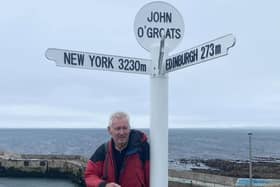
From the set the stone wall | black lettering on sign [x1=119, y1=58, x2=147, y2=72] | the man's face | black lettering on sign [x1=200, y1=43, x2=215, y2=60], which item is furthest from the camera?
the stone wall

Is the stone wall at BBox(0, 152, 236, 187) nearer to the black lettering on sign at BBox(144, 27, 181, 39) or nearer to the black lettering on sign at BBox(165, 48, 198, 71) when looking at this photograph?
the black lettering on sign at BBox(144, 27, 181, 39)

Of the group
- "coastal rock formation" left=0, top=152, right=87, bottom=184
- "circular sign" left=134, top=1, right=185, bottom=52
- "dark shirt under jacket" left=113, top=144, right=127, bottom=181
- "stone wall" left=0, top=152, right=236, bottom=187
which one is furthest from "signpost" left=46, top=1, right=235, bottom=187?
"coastal rock formation" left=0, top=152, right=87, bottom=184

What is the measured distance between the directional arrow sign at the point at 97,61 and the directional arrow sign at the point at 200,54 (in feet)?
0.71

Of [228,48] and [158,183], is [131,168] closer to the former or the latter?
[158,183]

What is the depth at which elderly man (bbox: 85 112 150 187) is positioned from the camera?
12.5ft

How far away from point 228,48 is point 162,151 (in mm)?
1071

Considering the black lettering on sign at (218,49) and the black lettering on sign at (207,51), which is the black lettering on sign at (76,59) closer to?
the black lettering on sign at (207,51)

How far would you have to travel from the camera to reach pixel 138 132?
398 centimetres

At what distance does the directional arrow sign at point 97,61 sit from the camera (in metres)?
4.02

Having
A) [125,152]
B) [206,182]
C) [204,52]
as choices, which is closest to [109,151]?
[125,152]

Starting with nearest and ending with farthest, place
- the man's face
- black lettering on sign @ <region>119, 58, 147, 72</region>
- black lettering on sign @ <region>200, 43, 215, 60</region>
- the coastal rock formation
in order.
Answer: black lettering on sign @ <region>200, 43, 215, 60</region> < the man's face < black lettering on sign @ <region>119, 58, 147, 72</region> < the coastal rock formation

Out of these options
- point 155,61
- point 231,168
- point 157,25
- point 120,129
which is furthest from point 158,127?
point 231,168

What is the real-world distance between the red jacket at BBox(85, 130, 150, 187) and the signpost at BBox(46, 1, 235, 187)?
0.13 meters

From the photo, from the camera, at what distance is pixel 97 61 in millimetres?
Answer: 4090
